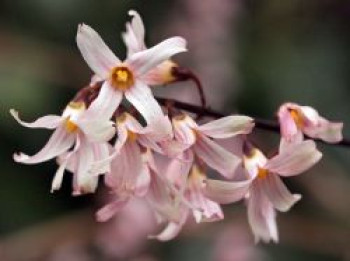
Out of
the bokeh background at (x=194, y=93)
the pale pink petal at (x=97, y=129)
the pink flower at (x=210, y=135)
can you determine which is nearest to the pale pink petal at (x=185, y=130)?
the pink flower at (x=210, y=135)

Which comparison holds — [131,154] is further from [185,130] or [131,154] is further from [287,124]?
[287,124]

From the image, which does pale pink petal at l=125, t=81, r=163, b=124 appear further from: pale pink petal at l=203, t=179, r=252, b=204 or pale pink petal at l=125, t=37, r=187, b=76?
pale pink petal at l=203, t=179, r=252, b=204

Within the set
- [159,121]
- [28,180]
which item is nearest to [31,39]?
[28,180]

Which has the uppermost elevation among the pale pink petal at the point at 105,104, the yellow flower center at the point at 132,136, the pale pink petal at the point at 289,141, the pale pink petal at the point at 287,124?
the pale pink petal at the point at 105,104

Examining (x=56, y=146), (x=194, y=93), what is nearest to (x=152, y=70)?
(x=56, y=146)

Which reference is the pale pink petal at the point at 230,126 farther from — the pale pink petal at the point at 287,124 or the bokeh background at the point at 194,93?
the bokeh background at the point at 194,93

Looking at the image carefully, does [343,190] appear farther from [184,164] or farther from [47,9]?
[184,164]

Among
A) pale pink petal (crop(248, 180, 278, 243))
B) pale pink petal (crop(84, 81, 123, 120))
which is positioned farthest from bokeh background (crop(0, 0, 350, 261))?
pale pink petal (crop(84, 81, 123, 120))
